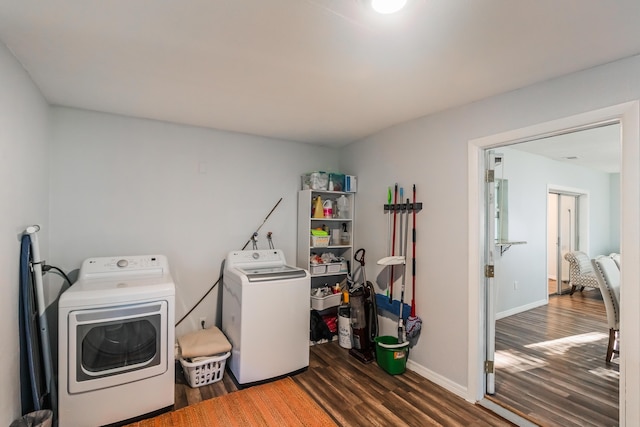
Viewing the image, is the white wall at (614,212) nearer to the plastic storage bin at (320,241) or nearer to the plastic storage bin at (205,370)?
the plastic storage bin at (320,241)

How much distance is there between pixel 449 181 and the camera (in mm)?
2609

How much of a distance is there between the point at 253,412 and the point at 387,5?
2623mm

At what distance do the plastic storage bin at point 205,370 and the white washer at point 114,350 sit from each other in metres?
0.31

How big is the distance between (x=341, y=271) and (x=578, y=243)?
5.30 m

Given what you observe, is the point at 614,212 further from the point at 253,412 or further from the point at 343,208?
the point at 253,412

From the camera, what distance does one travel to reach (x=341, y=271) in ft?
12.1

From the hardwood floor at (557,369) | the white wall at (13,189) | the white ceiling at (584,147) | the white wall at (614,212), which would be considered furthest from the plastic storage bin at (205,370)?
the white wall at (614,212)

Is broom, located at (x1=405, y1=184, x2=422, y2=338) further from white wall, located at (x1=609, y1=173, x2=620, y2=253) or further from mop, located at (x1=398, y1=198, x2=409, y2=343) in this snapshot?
white wall, located at (x1=609, y1=173, x2=620, y2=253)

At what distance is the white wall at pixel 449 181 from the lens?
6.70ft

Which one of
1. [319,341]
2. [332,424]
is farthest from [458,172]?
[319,341]

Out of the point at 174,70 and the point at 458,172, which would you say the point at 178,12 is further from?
the point at 458,172

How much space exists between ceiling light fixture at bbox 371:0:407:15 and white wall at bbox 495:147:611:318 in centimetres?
369

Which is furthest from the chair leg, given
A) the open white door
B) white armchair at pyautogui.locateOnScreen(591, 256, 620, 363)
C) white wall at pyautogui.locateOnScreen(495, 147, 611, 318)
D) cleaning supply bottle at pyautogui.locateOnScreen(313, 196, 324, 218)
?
cleaning supply bottle at pyautogui.locateOnScreen(313, 196, 324, 218)

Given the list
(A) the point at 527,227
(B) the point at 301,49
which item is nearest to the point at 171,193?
(B) the point at 301,49
